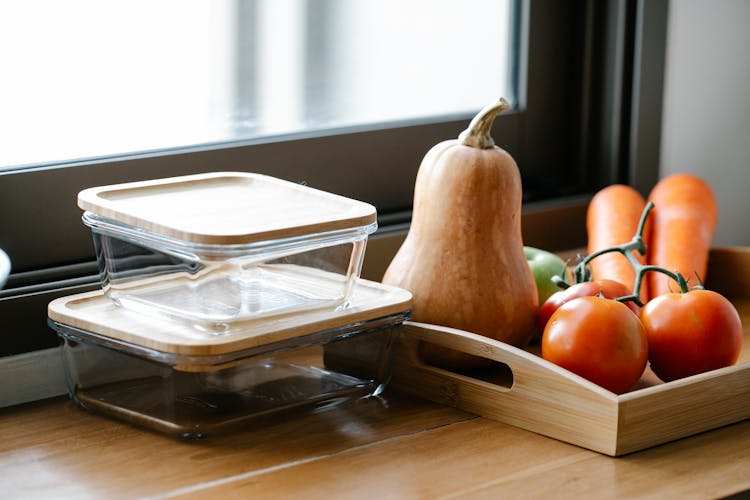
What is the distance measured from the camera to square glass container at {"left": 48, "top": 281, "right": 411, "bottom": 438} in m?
0.89

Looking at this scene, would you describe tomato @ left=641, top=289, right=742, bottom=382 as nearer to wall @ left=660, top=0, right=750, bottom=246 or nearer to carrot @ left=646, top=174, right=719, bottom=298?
carrot @ left=646, top=174, right=719, bottom=298

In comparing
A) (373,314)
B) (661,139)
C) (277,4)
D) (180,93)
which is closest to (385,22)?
(277,4)

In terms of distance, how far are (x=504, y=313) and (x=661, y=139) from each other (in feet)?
2.04

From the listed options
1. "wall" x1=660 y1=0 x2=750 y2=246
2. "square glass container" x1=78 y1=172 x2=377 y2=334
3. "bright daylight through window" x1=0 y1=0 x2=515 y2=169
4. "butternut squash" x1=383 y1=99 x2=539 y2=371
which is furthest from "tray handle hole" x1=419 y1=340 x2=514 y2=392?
"wall" x1=660 y1=0 x2=750 y2=246

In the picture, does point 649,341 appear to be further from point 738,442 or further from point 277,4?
point 277,4

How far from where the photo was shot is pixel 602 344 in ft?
3.05

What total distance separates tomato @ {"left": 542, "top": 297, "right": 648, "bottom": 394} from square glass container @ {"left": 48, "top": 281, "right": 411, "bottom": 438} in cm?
15

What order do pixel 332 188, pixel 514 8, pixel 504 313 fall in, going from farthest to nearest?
pixel 514 8
pixel 332 188
pixel 504 313

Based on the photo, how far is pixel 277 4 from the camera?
4.14ft

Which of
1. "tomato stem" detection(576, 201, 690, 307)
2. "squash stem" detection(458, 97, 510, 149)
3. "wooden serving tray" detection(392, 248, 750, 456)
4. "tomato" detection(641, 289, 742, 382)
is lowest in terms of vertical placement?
"wooden serving tray" detection(392, 248, 750, 456)

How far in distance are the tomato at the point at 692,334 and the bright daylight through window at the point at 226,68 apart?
527 mm

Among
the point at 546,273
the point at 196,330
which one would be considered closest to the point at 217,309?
the point at 196,330

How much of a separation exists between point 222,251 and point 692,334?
1.42 feet

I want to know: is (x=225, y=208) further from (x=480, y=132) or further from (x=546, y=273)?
(x=546, y=273)
